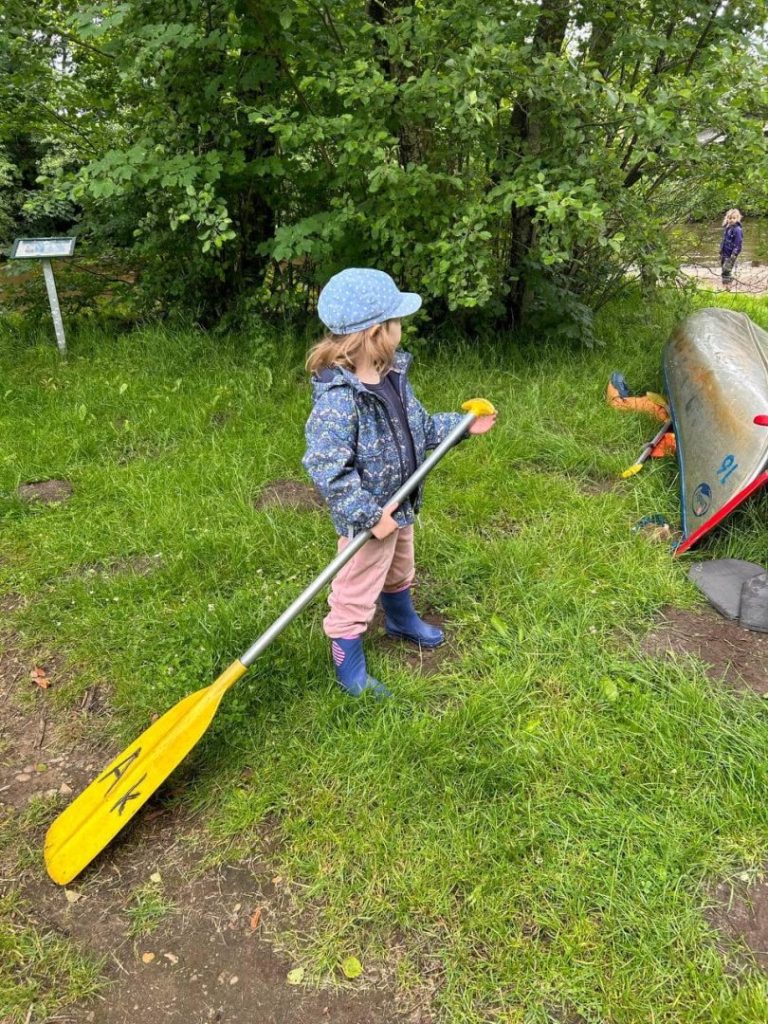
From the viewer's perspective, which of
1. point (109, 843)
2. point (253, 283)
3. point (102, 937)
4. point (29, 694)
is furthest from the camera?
A: point (253, 283)

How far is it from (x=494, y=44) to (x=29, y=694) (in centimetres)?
392

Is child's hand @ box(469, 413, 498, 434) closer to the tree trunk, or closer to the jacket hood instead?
the jacket hood

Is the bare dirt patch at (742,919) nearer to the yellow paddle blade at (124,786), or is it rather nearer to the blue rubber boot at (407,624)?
the blue rubber boot at (407,624)

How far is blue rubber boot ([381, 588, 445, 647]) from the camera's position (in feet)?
9.46

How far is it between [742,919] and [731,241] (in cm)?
952

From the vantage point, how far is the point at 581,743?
2467mm

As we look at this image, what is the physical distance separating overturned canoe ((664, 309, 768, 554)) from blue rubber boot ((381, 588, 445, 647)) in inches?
50.5

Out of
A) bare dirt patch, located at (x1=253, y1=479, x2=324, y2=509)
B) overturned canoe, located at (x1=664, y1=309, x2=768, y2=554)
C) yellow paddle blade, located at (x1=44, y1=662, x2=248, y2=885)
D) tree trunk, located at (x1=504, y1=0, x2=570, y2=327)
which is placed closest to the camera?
yellow paddle blade, located at (x1=44, y1=662, x2=248, y2=885)

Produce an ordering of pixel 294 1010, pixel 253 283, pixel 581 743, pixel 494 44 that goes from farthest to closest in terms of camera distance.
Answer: pixel 253 283 < pixel 494 44 < pixel 581 743 < pixel 294 1010

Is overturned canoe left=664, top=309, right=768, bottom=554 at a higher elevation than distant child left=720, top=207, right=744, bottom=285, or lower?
higher

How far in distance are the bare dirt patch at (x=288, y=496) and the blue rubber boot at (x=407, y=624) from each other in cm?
110

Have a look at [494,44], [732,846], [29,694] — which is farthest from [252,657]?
[494,44]

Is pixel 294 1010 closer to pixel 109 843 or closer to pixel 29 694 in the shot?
pixel 109 843

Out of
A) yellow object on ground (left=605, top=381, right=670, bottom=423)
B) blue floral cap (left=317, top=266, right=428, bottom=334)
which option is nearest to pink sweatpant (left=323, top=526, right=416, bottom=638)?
blue floral cap (left=317, top=266, right=428, bottom=334)
